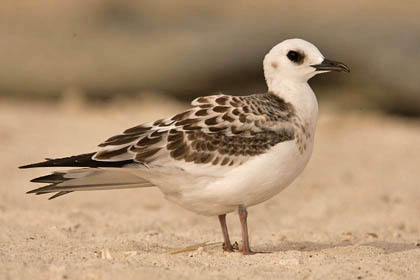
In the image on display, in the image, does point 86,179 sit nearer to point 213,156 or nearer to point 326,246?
point 213,156

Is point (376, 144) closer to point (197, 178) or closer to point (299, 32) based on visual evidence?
point (299, 32)

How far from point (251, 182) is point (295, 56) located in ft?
3.61

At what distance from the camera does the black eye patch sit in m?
6.28

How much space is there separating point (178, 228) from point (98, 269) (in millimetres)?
2545

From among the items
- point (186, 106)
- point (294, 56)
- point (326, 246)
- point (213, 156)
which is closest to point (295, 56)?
point (294, 56)

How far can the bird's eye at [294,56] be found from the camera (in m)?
6.28

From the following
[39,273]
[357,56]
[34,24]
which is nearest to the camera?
[39,273]

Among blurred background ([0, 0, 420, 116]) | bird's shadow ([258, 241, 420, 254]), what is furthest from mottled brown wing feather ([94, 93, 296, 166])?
blurred background ([0, 0, 420, 116])

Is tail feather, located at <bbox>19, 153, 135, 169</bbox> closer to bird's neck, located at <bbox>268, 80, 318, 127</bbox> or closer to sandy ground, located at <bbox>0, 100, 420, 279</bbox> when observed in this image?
sandy ground, located at <bbox>0, 100, 420, 279</bbox>

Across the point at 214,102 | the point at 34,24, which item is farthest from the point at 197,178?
the point at 34,24

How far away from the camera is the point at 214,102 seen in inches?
240

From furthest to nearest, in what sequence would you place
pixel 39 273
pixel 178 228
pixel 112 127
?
pixel 112 127 → pixel 178 228 → pixel 39 273

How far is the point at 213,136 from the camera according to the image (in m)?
5.88

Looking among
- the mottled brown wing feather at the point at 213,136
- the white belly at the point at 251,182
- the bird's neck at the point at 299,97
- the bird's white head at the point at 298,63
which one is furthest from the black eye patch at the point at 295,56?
the white belly at the point at 251,182
